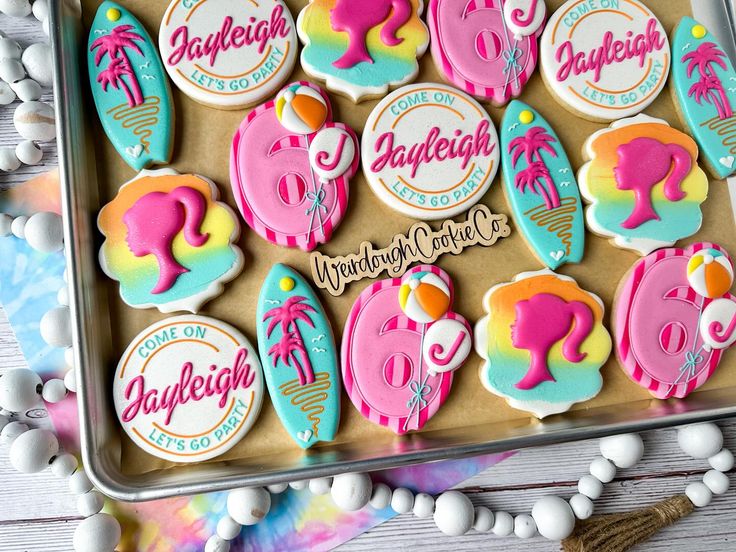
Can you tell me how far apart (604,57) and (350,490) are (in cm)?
69

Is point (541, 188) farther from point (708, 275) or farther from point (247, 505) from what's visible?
point (247, 505)

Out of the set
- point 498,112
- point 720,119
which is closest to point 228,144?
point 498,112

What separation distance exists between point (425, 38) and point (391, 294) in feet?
1.17

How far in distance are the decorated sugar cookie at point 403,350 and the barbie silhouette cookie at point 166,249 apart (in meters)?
0.18

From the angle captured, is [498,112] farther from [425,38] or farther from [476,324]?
[476,324]

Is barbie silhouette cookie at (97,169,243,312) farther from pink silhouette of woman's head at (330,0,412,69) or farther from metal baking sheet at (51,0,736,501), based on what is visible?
pink silhouette of woman's head at (330,0,412,69)

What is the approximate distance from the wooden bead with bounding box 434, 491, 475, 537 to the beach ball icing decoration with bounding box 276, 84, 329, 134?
0.53 meters

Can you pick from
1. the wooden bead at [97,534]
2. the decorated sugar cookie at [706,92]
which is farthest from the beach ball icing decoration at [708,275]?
the wooden bead at [97,534]

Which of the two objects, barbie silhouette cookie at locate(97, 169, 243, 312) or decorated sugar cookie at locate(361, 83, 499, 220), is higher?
decorated sugar cookie at locate(361, 83, 499, 220)

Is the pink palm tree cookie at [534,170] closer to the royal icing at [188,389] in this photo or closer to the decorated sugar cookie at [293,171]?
the decorated sugar cookie at [293,171]

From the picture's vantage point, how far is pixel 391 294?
81 centimetres

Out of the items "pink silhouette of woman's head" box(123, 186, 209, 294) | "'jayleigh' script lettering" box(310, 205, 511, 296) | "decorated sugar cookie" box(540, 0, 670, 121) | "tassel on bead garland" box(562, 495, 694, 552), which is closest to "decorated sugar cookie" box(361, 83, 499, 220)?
"'jayleigh' script lettering" box(310, 205, 511, 296)

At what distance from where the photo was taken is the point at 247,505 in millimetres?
823

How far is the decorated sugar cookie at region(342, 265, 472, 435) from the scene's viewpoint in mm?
800
